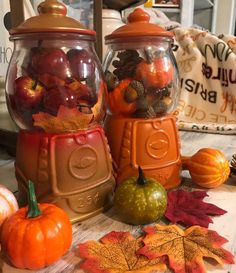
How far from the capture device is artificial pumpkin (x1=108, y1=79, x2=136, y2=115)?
21.5 inches

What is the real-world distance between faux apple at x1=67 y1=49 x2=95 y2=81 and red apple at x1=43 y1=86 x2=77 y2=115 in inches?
1.1

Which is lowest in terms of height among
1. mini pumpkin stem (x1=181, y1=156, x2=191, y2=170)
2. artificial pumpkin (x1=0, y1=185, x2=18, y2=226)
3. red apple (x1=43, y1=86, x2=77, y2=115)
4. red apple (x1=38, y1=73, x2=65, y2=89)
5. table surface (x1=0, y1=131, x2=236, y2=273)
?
table surface (x1=0, y1=131, x2=236, y2=273)

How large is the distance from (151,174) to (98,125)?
0.13 metres

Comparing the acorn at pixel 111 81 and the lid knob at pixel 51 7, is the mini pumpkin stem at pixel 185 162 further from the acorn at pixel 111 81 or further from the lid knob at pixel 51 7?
the lid knob at pixel 51 7

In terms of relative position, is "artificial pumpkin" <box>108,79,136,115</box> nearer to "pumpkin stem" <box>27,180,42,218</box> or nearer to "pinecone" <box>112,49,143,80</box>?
"pinecone" <box>112,49,143,80</box>

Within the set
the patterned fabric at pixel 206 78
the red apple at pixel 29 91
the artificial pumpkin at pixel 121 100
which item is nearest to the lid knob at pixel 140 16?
the artificial pumpkin at pixel 121 100

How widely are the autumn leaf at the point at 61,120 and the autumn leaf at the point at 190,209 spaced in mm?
200

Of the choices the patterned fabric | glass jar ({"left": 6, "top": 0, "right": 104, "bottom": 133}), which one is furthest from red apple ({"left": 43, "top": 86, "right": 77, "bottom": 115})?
the patterned fabric

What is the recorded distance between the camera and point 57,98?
0.45 meters

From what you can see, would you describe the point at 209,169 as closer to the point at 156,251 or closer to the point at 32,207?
the point at 156,251

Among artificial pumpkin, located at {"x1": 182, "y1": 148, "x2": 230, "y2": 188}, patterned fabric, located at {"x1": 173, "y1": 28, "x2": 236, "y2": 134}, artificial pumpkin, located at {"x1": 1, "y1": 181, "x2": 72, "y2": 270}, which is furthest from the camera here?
patterned fabric, located at {"x1": 173, "y1": 28, "x2": 236, "y2": 134}

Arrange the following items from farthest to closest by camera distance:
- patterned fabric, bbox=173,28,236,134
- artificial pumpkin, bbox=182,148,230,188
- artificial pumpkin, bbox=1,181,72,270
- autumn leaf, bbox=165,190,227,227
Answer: patterned fabric, bbox=173,28,236,134 < artificial pumpkin, bbox=182,148,230,188 < autumn leaf, bbox=165,190,227,227 < artificial pumpkin, bbox=1,181,72,270

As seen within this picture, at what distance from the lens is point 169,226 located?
1.53 ft

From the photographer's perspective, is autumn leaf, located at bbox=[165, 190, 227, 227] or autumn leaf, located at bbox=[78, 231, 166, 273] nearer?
autumn leaf, located at bbox=[78, 231, 166, 273]
